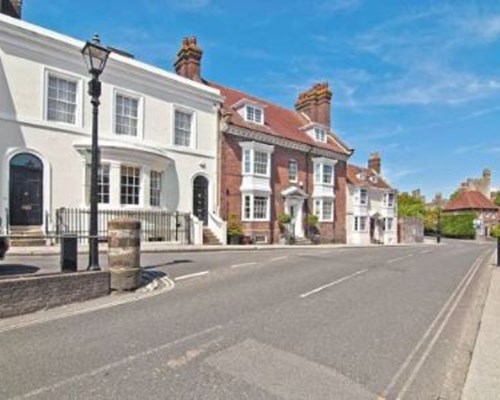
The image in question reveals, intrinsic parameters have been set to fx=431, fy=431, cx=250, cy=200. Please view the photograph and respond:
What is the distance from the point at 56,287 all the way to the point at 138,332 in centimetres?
249

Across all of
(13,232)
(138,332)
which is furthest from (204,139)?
(138,332)

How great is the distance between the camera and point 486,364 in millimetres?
5102

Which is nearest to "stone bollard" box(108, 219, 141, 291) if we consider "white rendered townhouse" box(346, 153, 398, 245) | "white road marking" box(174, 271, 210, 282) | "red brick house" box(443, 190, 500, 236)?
"white road marking" box(174, 271, 210, 282)

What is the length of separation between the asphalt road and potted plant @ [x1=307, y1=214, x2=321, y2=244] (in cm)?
2187

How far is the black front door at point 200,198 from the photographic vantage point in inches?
960

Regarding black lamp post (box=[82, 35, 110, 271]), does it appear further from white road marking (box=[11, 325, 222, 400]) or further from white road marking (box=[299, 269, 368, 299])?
white road marking (box=[299, 269, 368, 299])

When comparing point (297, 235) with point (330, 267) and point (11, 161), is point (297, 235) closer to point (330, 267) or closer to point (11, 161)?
point (330, 267)

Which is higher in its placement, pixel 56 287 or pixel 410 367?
pixel 56 287

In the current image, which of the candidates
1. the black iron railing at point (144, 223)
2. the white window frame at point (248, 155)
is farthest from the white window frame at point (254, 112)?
the black iron railing at point (144, 223)

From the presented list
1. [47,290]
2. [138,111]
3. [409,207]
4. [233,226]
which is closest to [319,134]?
[233,226]

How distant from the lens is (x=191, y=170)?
24.0 metres

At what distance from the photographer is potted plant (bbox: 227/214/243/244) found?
25.0m

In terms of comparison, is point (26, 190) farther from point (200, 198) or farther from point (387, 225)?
point (387, 225)

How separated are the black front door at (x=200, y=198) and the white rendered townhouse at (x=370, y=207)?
17165mm
